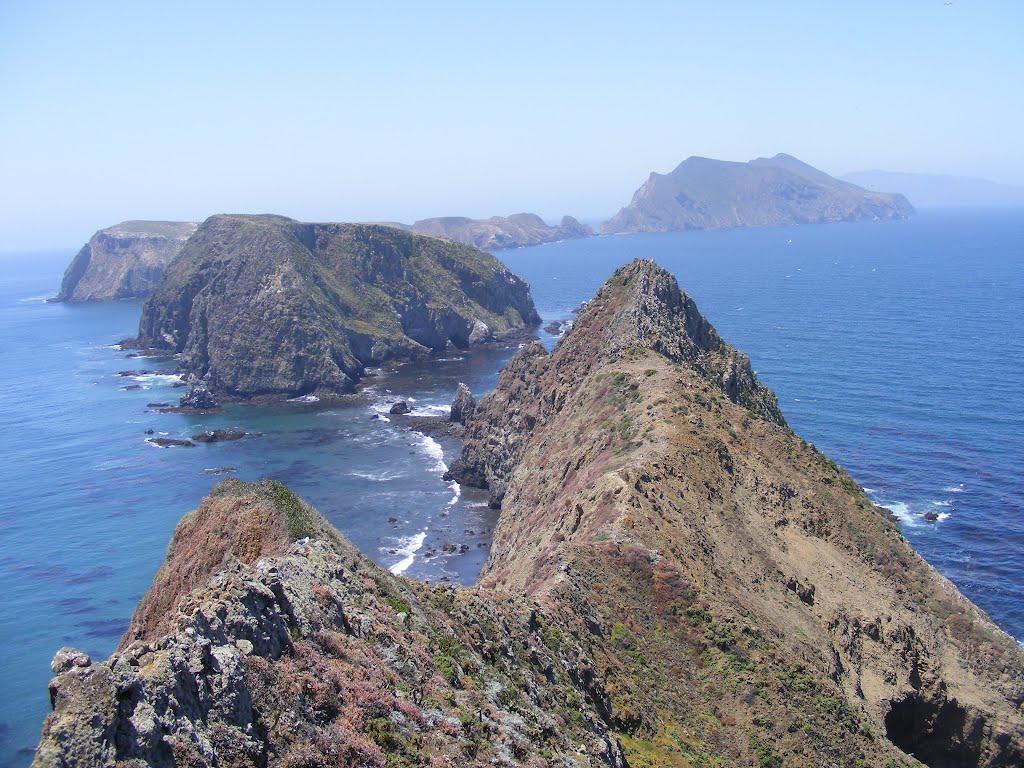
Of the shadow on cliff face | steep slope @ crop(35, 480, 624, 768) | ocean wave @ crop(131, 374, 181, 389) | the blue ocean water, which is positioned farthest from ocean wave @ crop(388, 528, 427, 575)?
ocean wave @ crop(131, 374, 181, 389)

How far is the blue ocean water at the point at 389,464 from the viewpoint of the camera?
79.0 m

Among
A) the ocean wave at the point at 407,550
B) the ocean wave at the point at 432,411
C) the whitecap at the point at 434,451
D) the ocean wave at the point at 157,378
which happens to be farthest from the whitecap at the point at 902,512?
the ocean wave at the point at 157,378

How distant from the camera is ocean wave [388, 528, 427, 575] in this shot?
8356 cm

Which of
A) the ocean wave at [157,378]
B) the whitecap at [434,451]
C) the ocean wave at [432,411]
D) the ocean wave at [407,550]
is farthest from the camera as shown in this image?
the ocean wave at [157,378]

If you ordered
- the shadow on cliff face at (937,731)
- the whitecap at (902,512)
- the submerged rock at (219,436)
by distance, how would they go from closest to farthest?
1. the shadow on cliff face at (937,731)
2. the whitecap at (902,512)
3. the submerged rock at (219,436)

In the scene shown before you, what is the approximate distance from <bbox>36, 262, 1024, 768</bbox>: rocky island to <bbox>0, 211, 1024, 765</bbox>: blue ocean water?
1855 cm

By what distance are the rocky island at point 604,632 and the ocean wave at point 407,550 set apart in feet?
37.4

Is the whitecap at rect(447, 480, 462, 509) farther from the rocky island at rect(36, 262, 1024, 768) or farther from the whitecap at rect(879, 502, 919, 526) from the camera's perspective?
the whitecap at rect(879, 502, 919, 526)

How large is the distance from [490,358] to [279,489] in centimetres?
14140

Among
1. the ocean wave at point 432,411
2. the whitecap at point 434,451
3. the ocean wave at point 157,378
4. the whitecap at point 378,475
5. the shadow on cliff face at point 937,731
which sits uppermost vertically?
the ocean wave at point 157,378

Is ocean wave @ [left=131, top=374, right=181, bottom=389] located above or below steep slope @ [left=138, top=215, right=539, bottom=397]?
below

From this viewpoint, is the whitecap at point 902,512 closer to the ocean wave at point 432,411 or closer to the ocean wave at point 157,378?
the ocean wave at point 432,411

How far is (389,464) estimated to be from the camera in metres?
117

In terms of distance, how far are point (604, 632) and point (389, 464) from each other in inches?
2947
